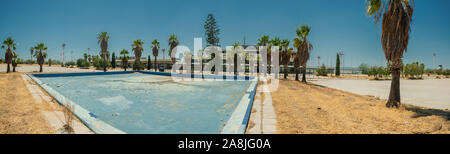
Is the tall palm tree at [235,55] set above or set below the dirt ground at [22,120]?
above

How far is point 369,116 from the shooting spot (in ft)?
17.0

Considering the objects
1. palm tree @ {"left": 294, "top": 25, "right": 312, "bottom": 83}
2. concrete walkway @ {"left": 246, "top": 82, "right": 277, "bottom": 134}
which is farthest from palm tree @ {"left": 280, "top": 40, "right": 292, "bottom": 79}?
concrete walkway @ {"left": 246, "top": 82, "right": 277, "bottom": 134}

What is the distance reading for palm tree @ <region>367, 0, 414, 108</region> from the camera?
600 cm

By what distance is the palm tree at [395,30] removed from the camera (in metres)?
6.00

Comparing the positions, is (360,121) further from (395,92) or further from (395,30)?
(395,30)

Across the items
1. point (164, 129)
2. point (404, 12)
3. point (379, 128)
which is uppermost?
point (404, 12)

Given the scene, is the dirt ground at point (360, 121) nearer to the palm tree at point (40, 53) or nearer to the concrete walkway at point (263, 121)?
the concrete walkway at point (263, 121)

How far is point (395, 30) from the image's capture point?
608 centimetres

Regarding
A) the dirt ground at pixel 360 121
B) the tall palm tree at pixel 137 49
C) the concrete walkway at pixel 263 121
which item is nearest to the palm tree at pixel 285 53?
the dirt ground at pixel 360 121

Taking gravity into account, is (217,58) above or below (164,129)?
above
